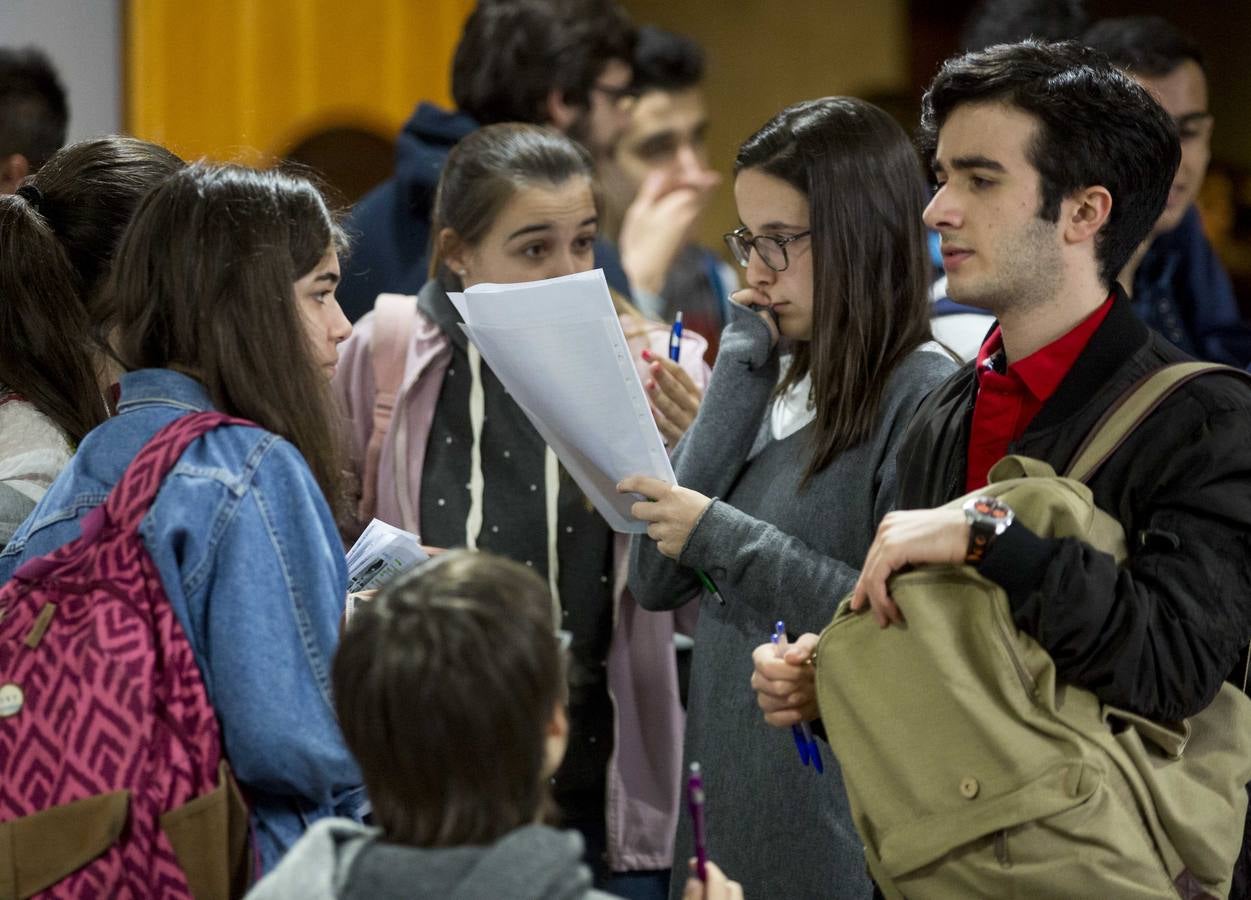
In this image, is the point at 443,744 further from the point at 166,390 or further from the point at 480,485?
the point at 480,485

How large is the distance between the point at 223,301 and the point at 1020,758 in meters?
0.98

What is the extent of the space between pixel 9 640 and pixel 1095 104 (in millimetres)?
1328

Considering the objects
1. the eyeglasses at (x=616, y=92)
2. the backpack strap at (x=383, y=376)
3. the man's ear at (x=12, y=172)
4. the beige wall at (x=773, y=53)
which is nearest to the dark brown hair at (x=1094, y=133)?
the backpack strap at (x=383, y=376)

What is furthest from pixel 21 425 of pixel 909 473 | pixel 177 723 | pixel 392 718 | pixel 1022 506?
pixel 1022 506

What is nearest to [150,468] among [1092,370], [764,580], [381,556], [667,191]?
[381,556]

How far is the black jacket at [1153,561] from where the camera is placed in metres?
1.48

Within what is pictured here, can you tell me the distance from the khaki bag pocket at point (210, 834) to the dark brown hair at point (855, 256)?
0.88 meters

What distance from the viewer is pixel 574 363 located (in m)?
2.02

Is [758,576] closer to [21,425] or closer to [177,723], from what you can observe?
[177,723]

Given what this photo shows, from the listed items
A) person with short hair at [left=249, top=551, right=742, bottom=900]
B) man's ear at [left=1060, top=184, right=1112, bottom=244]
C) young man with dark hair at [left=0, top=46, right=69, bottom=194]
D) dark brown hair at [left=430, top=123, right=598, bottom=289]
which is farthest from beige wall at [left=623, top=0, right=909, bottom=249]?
person with short hair at [left=249, top=551, right=742, bottom=900]

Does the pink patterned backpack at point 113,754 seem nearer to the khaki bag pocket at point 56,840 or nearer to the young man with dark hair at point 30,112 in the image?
the khaki bag pocket at point 56,840

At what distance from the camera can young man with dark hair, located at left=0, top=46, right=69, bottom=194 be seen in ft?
9.94

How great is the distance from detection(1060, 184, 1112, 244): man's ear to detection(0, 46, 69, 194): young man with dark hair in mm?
2036

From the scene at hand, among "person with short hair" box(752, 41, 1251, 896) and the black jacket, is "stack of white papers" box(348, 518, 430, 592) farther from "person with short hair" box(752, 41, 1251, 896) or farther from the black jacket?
the black jacket
